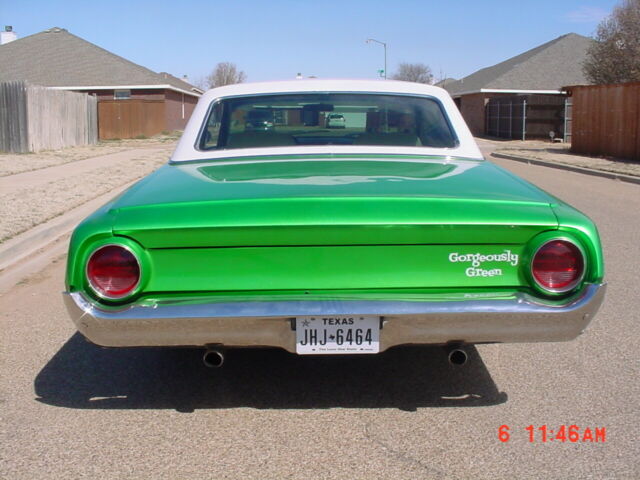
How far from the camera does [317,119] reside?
5.20 meters

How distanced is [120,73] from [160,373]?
41167 mm

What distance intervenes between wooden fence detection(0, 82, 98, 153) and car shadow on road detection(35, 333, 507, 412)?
69.7 ft

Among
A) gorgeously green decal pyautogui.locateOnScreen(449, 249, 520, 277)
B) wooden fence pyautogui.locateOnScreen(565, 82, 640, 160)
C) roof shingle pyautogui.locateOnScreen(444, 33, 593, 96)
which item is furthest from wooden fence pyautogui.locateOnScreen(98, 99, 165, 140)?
gorgeously green decal pyautogui.locateOnScreen(449, 249, 520, 277)

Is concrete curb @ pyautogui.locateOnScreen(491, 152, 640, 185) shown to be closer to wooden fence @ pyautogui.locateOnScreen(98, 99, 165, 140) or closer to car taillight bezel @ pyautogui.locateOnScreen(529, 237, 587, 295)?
car taillight bezel @ pyautogui.locateOnScreen(529, 237, 587, 295)

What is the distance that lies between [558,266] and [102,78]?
4233 cm

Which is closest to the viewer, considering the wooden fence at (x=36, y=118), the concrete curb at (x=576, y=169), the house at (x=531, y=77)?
the concrete curb at (x=576, y=169)

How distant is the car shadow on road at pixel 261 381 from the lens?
401 centimetres

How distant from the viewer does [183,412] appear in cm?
389

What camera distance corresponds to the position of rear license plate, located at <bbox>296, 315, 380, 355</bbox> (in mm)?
3303

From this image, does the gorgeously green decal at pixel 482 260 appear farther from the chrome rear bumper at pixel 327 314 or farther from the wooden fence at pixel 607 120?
the wooden fence at pixel 607 120

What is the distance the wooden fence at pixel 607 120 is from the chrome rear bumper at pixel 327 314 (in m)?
19.2

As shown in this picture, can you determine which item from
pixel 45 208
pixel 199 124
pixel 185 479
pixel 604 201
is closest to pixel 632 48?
pixel 604 201

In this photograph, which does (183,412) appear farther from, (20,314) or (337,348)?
(20,314)
